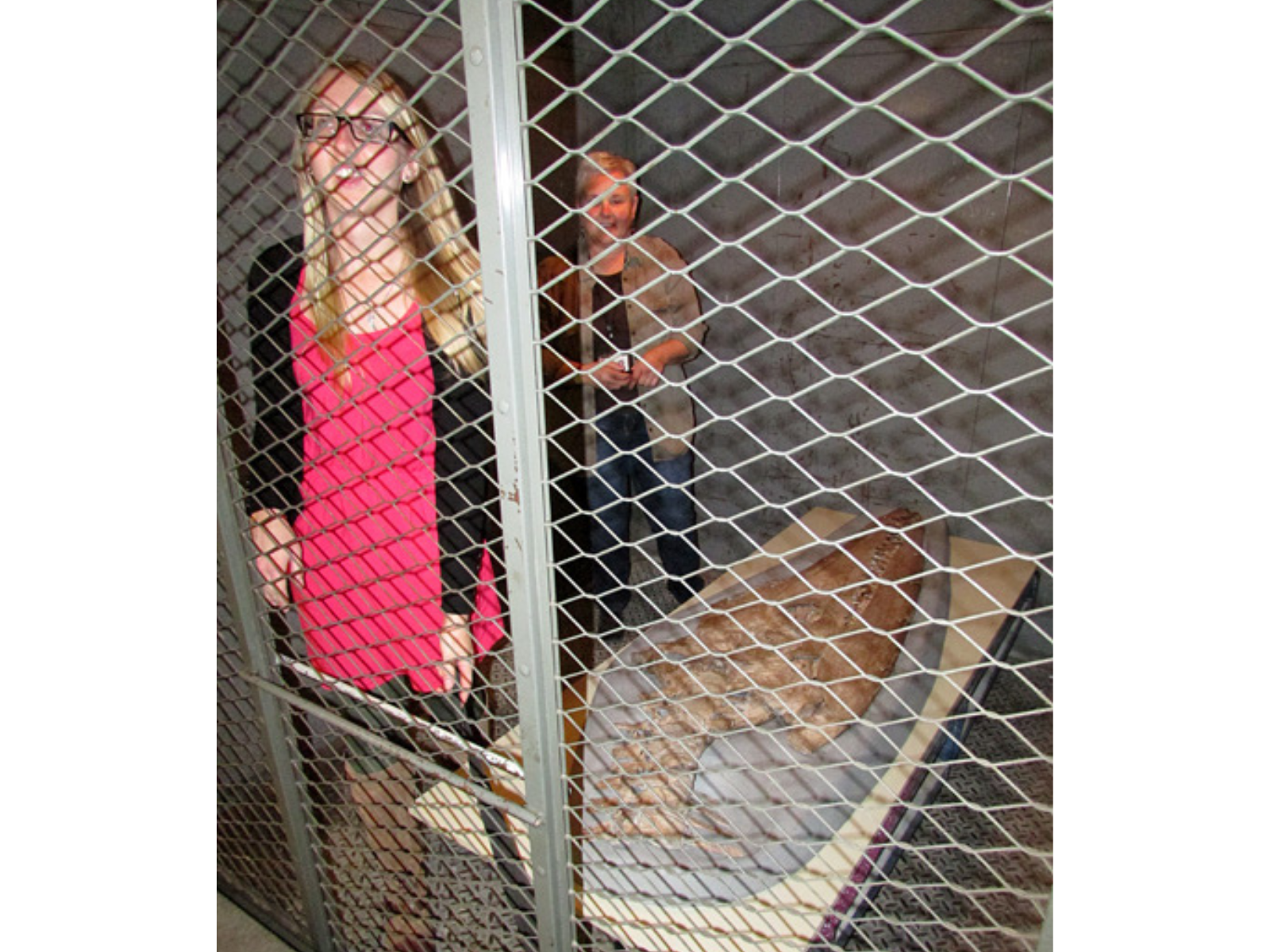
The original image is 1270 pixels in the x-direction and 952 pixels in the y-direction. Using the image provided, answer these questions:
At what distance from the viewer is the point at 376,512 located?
1238mm

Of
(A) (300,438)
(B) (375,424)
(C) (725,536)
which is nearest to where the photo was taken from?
(B) (375,424)

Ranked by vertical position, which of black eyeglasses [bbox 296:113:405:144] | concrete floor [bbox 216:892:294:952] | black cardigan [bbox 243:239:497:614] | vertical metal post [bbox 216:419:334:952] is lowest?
concrete floor [bbox 216:892:294:952]

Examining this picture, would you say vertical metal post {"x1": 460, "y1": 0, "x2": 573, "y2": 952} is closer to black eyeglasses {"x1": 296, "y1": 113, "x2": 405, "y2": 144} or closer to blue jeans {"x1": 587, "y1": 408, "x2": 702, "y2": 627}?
black eyeglasses {"x1": 296, "y1": 113, "x2": 405, "y2": 144}

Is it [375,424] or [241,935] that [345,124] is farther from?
[241,935]

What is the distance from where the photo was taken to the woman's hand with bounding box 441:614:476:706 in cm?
126

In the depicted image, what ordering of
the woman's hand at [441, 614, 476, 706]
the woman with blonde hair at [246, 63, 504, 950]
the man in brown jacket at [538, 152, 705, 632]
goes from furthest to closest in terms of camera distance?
the man in brown jacket at [538, 152, 705, 632] → the woman's hand at [441, 614, 476, 706] → the woman with blonde hair at [246, 63, 504, 950]

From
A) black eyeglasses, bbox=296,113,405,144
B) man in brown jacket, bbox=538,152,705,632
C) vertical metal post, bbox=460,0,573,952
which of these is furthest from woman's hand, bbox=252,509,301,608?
man in brown jacket, bbox=538,152,705,632

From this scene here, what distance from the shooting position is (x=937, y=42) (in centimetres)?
276

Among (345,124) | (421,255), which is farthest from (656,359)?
(345,124)

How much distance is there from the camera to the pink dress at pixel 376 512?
118 cm

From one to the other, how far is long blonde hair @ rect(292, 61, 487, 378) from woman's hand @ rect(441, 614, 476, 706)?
1.51 feet

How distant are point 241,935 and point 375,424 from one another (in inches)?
60.7

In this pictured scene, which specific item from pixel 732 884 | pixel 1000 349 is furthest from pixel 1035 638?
pixel 732 884

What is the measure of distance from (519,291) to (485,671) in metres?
1.32
